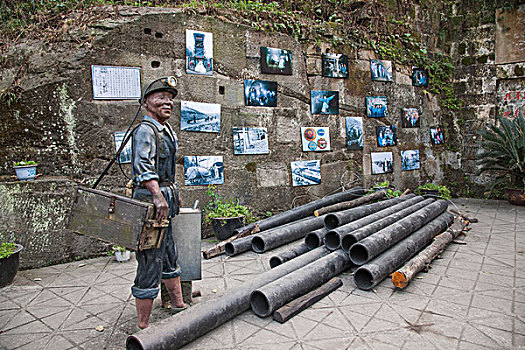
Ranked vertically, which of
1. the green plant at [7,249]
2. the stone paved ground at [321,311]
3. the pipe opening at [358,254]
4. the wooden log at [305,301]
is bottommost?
the stone paved ground at [321,311]

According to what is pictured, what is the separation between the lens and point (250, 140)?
253 inches

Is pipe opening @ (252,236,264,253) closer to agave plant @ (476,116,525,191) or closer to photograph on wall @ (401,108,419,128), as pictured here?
photograph on wall @ (401,108,419,128)

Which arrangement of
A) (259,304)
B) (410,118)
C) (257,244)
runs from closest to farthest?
(259,304) → (257,244) → (410,118)

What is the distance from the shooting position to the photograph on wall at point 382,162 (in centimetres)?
805

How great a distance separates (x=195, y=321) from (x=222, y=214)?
302 centimetres

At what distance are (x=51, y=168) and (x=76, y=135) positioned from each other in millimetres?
609

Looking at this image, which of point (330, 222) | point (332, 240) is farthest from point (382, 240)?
point (330, 222)

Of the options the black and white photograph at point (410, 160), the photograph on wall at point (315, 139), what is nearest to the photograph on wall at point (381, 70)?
the black and white photograph at point (410, 160)

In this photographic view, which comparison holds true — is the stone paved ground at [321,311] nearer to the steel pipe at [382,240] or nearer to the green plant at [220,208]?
the steel pipe at [382,240]

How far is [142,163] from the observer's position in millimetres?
2877

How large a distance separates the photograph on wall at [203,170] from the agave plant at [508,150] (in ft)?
22.2

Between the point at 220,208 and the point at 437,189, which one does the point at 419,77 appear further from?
the point at 220,208

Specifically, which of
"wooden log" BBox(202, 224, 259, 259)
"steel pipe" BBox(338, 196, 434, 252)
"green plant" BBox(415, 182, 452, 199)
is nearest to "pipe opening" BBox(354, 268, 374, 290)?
"steel pipe" BBox(338, 196, 434, 252)

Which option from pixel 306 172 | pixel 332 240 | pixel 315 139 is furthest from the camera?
pixel 315 139
